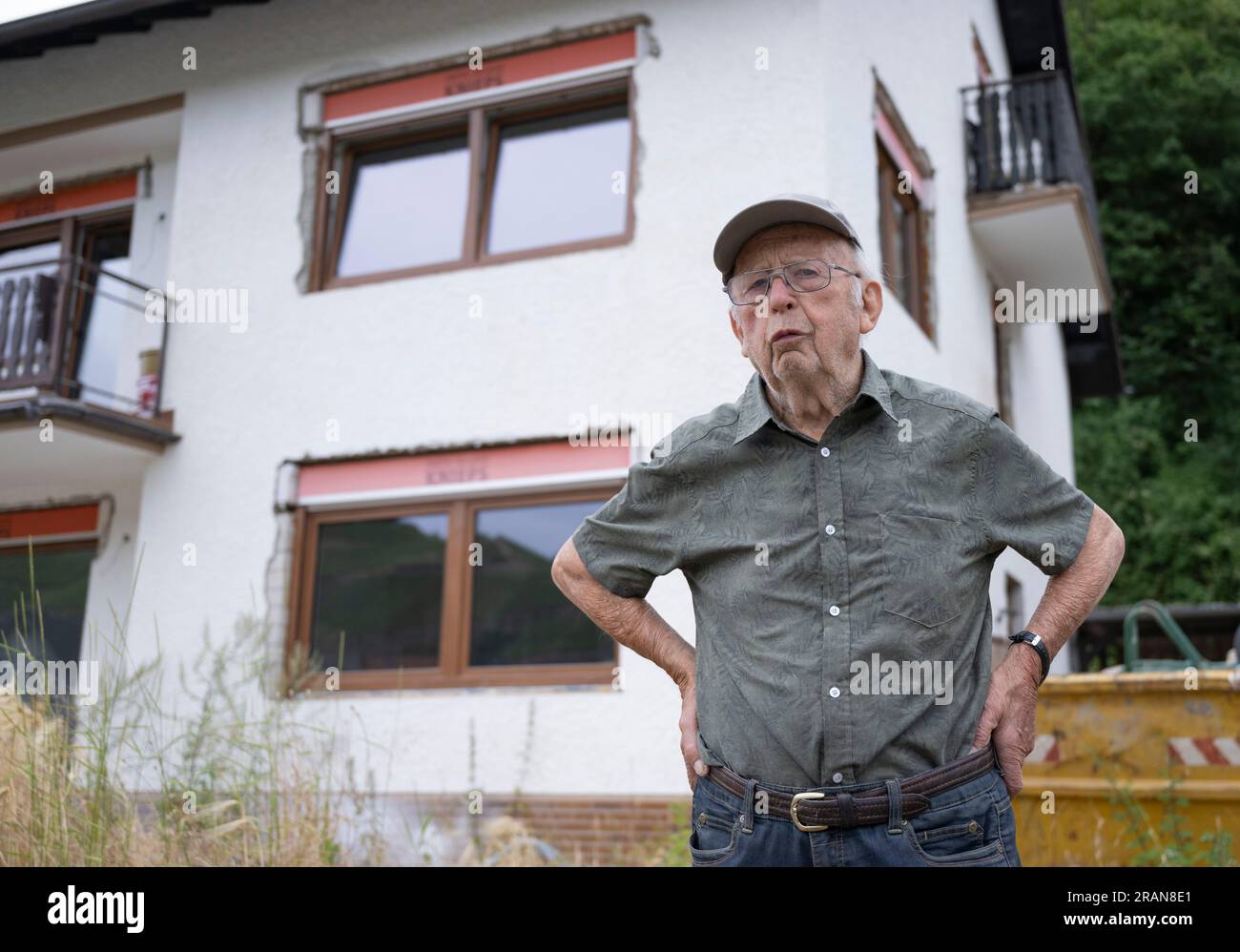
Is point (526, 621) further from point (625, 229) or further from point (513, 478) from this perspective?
point (625, 229)

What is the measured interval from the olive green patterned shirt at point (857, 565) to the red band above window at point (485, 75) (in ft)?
22.5

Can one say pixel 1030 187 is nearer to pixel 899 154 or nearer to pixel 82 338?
pixel 899 154

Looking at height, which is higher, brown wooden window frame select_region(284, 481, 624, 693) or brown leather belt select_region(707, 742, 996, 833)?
brown wooden window frame select_region(284, 481, 624, 693)

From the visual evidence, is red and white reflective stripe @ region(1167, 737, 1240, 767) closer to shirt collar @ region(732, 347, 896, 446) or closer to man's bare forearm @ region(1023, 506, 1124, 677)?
man's bare forearm @ region(1023, 506, 1124, 677)

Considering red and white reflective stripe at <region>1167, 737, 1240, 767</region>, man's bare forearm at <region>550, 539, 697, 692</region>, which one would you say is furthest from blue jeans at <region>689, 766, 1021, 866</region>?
red and white reflective stripe at <region>1167, 737, 1240, 767</region>

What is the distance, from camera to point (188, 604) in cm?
917

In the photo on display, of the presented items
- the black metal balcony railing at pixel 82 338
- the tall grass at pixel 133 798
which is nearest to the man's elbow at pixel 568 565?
the tall grass at pixel 133 798

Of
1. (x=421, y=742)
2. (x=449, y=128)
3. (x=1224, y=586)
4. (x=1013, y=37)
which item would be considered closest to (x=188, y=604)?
(x=421, y=742)

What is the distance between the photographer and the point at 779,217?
8.05ft

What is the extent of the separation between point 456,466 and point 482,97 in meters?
2.78

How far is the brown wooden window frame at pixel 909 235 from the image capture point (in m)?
9.45

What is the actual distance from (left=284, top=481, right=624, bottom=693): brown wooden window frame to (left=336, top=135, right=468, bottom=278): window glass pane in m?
1.88

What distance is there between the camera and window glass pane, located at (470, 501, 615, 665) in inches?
321
